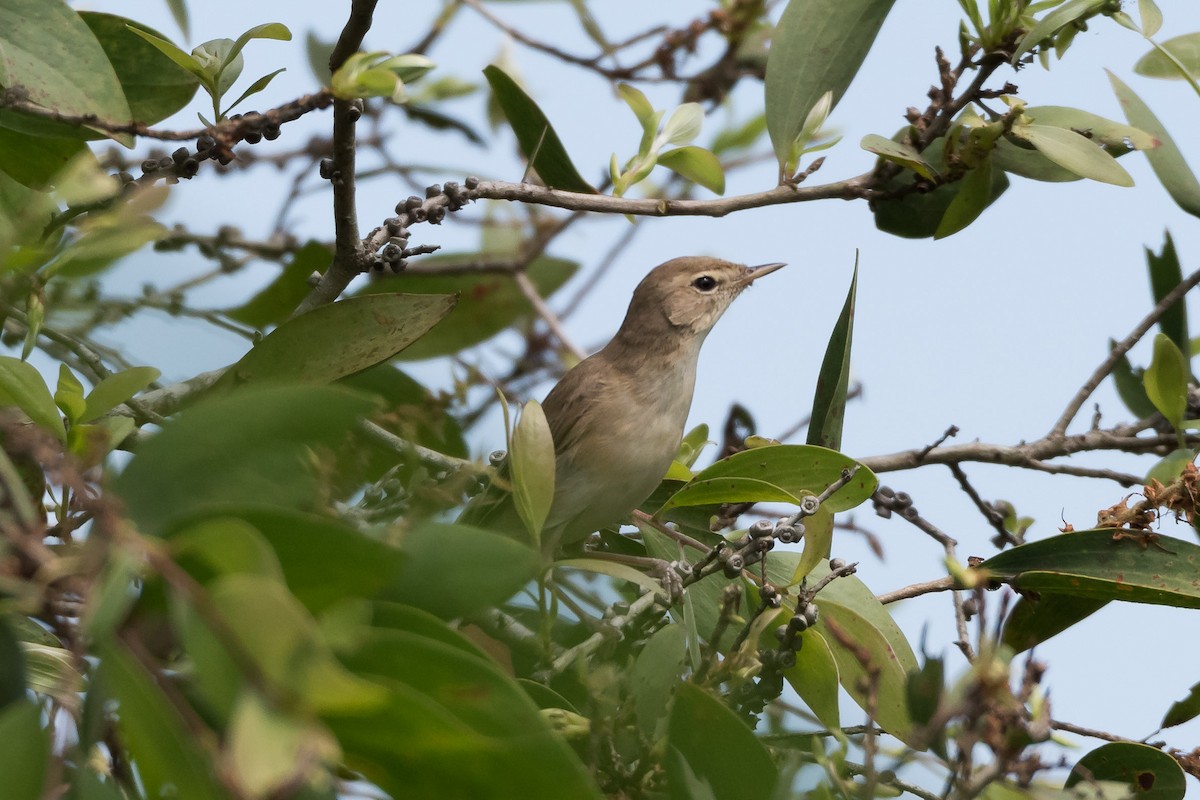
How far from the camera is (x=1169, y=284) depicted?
2676mm

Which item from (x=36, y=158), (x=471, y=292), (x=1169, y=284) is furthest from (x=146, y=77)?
(x=1169, y=284)

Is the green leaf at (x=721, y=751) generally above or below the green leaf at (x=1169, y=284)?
below

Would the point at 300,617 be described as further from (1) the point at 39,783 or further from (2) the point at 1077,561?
(2) the point at 1077,561

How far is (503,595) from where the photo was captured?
1010mm

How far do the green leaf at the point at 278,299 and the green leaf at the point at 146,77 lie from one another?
1.92ft

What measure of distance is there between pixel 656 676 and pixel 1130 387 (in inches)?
77.5

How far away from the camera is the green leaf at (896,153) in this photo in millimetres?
2143

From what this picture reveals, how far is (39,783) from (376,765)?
0.83ft

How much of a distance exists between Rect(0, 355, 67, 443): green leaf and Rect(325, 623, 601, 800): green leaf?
65cm

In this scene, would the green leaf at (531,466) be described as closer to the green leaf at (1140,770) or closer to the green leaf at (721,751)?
the green leaf at (721,751)

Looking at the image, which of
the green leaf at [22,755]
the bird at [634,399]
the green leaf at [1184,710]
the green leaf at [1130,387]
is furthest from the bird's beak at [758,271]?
the green leaf at [22,755]

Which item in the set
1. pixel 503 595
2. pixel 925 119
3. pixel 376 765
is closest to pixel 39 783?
pixel 376 765

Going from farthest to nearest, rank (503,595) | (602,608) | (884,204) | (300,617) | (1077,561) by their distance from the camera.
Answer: (884,204) < (1077,561) < (602,608) < (503,595) < (300,617)

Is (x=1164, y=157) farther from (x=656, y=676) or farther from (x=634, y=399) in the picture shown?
(x=656, y=676)
